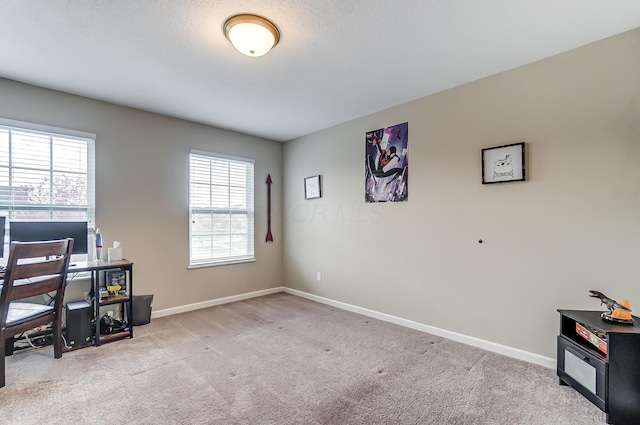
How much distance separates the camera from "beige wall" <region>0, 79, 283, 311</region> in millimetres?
3119

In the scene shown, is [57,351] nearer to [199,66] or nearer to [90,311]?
[90,311]

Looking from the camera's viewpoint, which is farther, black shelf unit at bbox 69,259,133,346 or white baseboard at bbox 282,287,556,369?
black shelf unit at bbox 69,259,133,346

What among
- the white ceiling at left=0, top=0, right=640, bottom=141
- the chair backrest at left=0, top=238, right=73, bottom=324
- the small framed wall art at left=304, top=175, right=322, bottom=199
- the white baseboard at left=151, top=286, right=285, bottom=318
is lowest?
the white baseboard at left=151, top=286, right=285, bottom=318

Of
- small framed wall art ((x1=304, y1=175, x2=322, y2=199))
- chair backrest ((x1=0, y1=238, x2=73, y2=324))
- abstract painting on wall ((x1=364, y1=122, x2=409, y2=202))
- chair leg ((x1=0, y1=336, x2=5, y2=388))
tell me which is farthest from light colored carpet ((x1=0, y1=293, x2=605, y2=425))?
small framed wall art ((x1=304, y1=175, x2=322, y2=199))

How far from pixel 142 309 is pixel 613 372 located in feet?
13.6

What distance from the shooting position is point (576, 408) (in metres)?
1.91

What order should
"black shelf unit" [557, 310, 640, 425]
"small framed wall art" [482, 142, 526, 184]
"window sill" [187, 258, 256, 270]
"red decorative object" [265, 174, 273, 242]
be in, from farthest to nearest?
"red decorative object" [265, 174, 273, 242], "window sill" [187, 258, 256, 270], "small framed wall art" [482, 142, 526, 184], "black shelf unit" [557, 310, 640, 425]

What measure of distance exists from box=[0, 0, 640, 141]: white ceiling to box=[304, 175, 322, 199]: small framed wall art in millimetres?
1347

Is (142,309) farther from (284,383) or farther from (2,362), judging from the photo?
(284,383)

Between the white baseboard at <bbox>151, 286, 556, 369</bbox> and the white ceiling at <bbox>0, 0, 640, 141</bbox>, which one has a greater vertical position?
the white ceiling at <bbox>0, 0, 640, 141</bbox>

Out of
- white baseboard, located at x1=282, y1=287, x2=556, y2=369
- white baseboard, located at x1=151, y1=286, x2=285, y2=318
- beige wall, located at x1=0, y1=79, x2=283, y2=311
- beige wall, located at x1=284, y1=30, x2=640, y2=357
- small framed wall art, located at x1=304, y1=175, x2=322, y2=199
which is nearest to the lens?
beige wall, located at x1=284, y1=30, x2=640, y2=357

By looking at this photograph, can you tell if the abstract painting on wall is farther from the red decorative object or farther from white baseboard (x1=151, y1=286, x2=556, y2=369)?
the red decorative object

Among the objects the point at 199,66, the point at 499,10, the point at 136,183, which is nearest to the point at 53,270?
the point at 136,183

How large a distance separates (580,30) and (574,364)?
2347 millimetres
